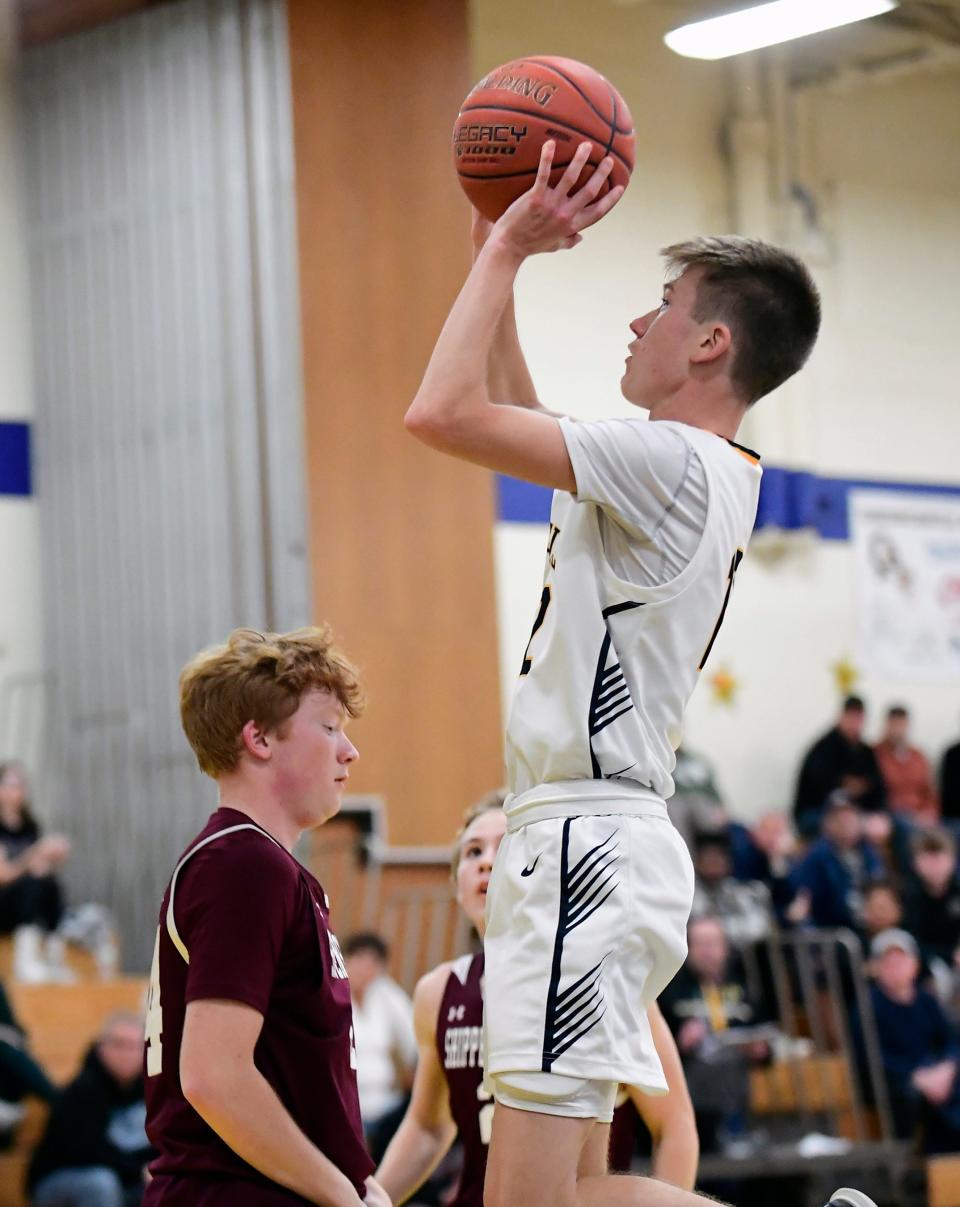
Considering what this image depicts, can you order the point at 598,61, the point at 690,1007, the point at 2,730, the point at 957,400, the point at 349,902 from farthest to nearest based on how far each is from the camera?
the point at 957,400 → the point at 598,61 → the point at 2,730 → the point at 349,902 → the point at 690,1007

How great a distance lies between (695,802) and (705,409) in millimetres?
8331

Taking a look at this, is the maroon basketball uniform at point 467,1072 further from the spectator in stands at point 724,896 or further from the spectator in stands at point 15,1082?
the spectator in stands at point 724,896

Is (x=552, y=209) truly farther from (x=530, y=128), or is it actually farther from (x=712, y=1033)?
(x=712, y=1033)

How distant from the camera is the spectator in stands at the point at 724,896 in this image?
1066 centimetres

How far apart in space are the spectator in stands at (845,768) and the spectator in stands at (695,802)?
83 centimetres

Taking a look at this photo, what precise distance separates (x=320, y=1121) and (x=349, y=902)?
23.8 ft

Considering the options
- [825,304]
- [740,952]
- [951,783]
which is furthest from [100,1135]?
[825,304]

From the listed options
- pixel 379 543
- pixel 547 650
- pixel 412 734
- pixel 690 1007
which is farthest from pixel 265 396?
pixel 547 650

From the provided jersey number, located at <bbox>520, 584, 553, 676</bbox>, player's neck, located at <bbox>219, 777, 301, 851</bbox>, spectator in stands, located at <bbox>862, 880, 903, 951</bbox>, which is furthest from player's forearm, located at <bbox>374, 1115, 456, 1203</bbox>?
spectator in stands, located at <bbox>862, 880, 903, 951</bbox>

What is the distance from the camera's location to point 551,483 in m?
2.93

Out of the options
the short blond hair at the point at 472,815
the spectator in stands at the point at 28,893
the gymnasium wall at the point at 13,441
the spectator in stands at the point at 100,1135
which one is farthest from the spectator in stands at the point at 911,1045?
the short blond hair at the point at 472,815

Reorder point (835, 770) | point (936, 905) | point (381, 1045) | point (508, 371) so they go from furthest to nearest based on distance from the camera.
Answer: point (835, 770) → point (936, 905) → point (381, 1045) → point (508, 371)

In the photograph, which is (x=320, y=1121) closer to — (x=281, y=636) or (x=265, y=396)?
(x=281, y=636)

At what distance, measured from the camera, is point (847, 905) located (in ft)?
36.9
